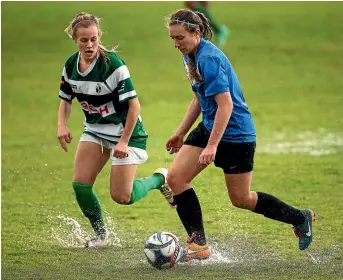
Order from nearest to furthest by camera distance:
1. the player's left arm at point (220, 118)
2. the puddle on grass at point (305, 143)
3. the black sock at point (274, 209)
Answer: the player's left arm at point (220, 118) → the black sock at point (274, 209) → the puddle on grass at point (305, 143)

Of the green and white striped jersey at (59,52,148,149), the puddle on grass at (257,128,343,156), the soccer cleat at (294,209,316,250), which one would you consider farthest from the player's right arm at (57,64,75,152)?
the puddle on grass at (257,128,343,156)

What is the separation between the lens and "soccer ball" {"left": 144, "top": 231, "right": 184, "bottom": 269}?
6.76 m

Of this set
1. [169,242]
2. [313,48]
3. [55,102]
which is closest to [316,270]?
[169,242]

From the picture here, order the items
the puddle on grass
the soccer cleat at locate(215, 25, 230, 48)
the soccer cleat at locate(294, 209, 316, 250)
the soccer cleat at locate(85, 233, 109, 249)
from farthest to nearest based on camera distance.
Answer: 1. the soccer cleat at locate(215, 25, 230, 48)
2. the puddle on grass
3. the soccer cleat at locate(85, 233, 109, 249)
4. the soccer cleat at locate(294, 209, 316, 250)

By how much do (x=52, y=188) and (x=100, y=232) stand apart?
230 cm

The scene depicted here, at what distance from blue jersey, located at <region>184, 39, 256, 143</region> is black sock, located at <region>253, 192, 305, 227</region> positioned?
44 centimetres

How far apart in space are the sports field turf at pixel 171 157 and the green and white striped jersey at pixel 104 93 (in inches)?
33.1

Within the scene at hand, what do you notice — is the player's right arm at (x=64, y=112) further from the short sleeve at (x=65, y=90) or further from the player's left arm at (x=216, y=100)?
the player's left arm at (x=216, y=100)

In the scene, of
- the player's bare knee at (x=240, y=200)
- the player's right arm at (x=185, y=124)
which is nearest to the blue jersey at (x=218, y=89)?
the player's right arm at (x=185, y=124)

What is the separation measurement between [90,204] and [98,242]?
0.30 metres

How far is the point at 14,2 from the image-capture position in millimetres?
27156

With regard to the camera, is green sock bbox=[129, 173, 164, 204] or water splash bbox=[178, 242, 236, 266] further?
green sock bbox=[129, 173, 164, 204]

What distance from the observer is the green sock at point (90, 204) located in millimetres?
7293

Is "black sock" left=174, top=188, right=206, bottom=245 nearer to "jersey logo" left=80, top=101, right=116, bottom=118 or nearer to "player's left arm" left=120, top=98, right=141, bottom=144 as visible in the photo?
"player's left arm" left=120, top=98, right=141, bottom=144
